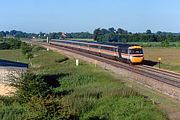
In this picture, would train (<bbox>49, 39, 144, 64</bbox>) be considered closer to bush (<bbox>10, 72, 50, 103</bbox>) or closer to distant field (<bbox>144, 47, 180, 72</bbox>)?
distant field (<bbox>144, 47, 180, 72</bbox>)

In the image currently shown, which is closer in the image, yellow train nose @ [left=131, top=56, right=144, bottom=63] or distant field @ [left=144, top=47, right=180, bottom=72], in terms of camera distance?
yellow train nose @ [left=131, top=56, right=144, bottom=63]

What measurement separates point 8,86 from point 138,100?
470 inches

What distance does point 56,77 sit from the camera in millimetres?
43531

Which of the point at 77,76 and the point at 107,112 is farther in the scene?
the point at 77,76

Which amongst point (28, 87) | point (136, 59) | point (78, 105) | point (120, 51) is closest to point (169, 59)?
point (120, 51)

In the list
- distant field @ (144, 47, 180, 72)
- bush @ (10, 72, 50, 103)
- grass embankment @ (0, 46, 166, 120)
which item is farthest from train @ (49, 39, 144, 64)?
bush @ (10, 72, 50, 103)

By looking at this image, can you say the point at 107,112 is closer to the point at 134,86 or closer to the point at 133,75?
the point at 134,86

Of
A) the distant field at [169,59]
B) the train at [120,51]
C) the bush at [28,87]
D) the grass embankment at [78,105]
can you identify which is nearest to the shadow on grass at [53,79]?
the grass embankment at [78,105]

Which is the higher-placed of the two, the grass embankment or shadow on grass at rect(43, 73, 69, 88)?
the grass embankment

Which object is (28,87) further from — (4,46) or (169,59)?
(4,46)

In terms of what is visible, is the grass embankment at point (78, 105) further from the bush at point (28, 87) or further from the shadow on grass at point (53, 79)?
the shadow on grass at point (53, 79)

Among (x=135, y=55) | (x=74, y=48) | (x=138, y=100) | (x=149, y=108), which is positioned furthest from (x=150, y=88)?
(x=74, y=48)

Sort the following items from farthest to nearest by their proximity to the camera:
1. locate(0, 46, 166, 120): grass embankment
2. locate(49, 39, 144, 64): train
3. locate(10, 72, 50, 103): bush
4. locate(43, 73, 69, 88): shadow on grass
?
1. locate(49, 39, 144, 64): train
2. locate(43, 73, 69, 88): shadow on grass
3. locate(10, 72, 50, 103): bush
4. locate(0, 46, 166, 120): grass embankment

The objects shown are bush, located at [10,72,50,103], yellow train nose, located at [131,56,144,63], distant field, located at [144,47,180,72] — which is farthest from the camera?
distant field, located at [144,47,180,72]
